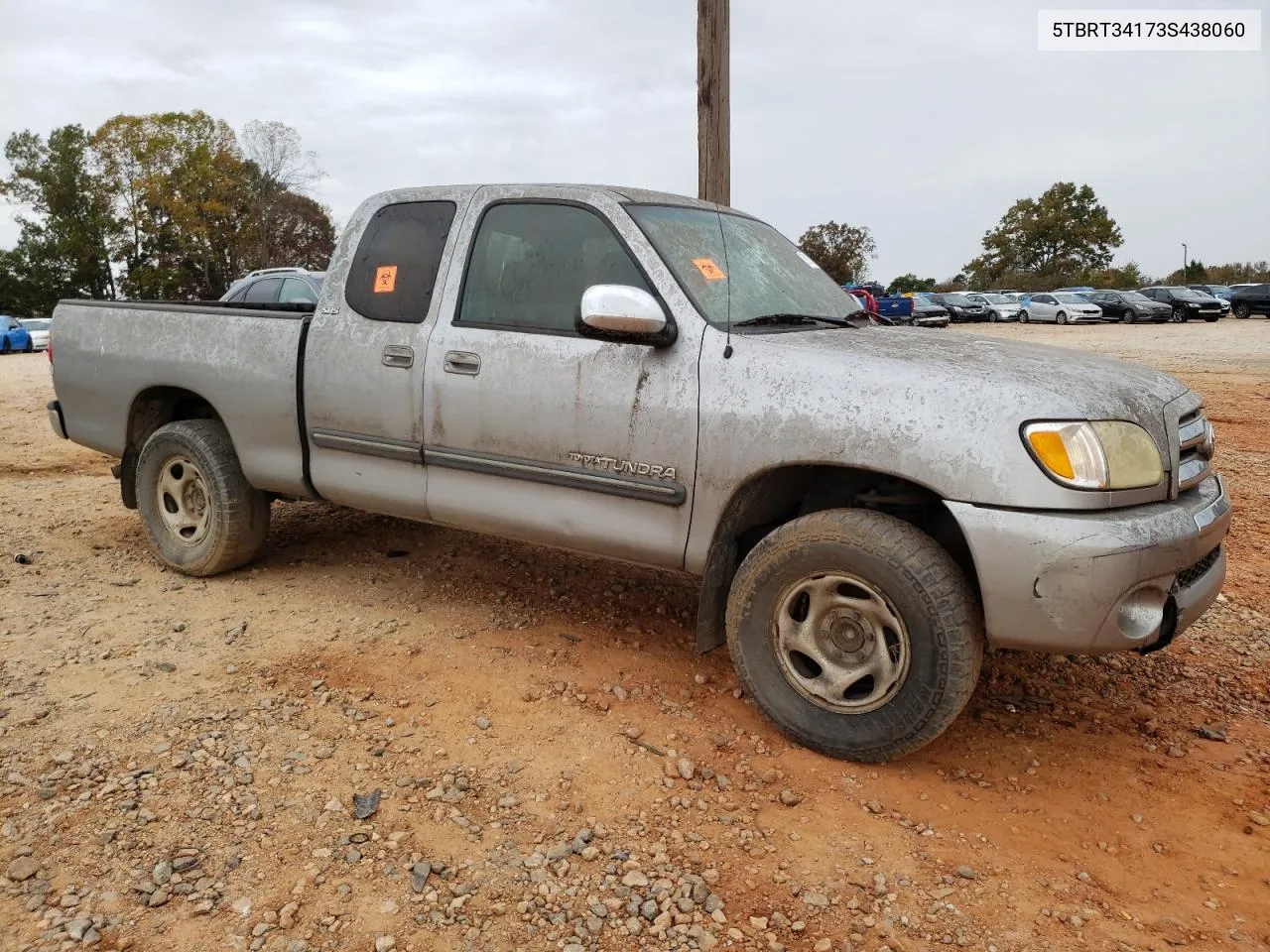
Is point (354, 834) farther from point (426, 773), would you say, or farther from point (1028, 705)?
point (1028, 705)

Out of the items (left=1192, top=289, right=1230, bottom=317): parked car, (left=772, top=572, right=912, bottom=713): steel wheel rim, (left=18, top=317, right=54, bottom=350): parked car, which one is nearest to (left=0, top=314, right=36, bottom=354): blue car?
(left=18, top=317, right=54, bottom=350): parked car

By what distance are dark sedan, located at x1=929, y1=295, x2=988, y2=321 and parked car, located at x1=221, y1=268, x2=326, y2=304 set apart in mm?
32875

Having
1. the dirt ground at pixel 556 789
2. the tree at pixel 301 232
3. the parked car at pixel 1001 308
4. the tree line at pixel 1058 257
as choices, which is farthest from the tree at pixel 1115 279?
the dirt ground at pixel 556 789

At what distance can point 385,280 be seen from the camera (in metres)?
4.18

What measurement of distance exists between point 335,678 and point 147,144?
2018 inches

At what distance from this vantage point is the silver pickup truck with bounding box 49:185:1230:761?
282 centimetres

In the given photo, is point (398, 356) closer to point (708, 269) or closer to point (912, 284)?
point (708, 269)

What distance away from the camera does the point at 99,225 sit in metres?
49.3

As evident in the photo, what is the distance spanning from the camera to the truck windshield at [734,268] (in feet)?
11.6

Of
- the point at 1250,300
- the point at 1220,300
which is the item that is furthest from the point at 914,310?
the point at 1250,300

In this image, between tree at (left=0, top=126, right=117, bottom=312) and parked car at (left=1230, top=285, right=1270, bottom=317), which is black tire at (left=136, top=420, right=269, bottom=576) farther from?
tree at (left=0, top=126, right=117, bottom=312)

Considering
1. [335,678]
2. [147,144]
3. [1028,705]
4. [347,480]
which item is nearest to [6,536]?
[347,480]

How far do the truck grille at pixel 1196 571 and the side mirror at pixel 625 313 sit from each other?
5.92ft

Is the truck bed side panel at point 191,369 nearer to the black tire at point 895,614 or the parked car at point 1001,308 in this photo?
the black tire at point 895,614
